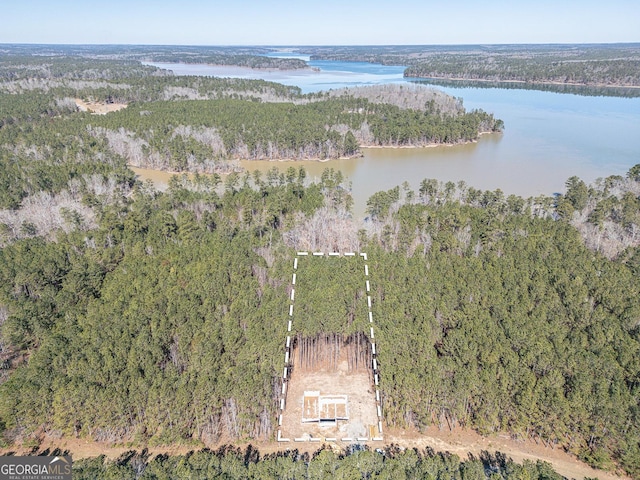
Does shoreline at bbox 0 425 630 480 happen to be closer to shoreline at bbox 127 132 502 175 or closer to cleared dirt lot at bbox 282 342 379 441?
cleared dirt lot at bbox 282 342 379 441

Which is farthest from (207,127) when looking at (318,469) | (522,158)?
(318,469)

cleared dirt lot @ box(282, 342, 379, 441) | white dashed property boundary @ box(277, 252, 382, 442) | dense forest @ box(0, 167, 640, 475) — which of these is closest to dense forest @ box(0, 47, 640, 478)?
dense forest @ box(0, 167, 640, 475)

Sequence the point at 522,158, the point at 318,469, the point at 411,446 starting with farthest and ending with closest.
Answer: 1. the point at 522,158
2. the point at 411,446
3. the point at 318,469

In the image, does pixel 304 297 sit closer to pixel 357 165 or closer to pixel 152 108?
pixel 357 165

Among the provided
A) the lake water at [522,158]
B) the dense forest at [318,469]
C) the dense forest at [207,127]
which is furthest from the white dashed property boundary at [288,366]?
the dense forest at [207,127]

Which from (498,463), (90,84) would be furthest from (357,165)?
(90,84)

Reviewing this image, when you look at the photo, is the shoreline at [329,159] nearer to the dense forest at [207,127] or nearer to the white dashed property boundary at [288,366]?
the dense forest at [207,127]

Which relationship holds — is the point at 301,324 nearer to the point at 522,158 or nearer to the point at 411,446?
the point at 411,446

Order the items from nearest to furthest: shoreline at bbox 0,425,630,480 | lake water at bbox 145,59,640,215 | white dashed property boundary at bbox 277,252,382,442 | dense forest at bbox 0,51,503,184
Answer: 1. shoreline at bbox 0,425,630,480
2. white dashed property boundary at bbox 277,252,382,442
3. lake water at bbox 145,59,640,215
4. dense forest at bbox 0,51,503,184
